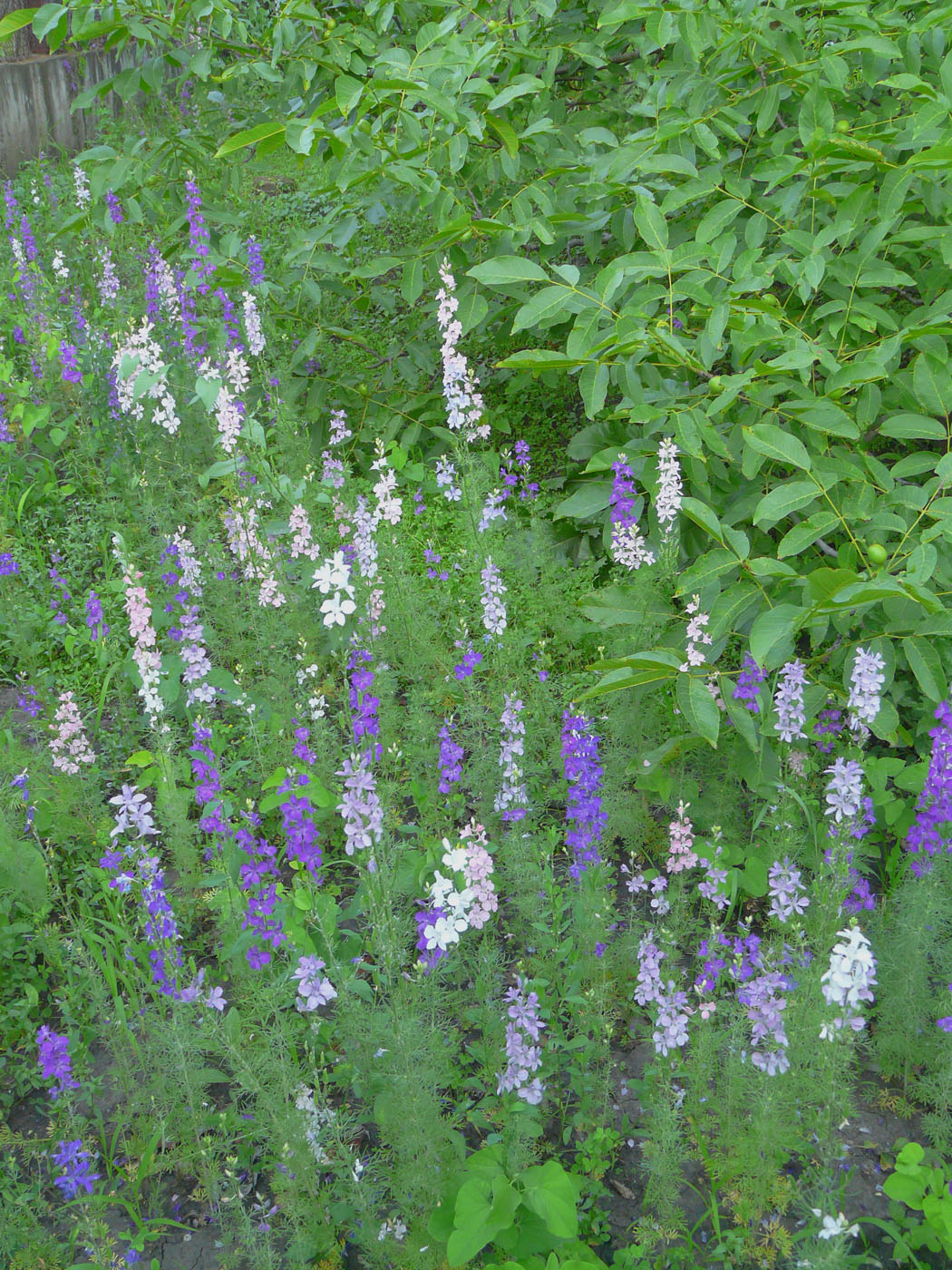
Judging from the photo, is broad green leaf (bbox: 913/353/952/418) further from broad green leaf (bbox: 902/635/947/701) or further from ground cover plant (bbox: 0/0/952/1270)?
broad green leaf (bbox: 902/635/947/701)

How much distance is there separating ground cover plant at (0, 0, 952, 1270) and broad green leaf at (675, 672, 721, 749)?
0.5 inches

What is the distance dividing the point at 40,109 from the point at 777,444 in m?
9.52

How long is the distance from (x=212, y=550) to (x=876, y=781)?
111 inches

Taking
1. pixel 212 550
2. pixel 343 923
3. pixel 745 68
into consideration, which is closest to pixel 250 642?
pixel 212 550

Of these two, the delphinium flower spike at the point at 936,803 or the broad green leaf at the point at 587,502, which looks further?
the broad green leaf at the point at 587,502

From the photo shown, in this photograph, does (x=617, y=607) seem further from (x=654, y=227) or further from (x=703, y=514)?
(x=654, y=227)

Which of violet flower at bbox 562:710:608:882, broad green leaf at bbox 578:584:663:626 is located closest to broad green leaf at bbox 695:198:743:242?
broad green leaf at bbox 578:584:663:626

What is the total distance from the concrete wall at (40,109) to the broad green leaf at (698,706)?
8.80 metres

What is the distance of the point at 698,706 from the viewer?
2.55m

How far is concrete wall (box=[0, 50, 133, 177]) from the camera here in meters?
9.01

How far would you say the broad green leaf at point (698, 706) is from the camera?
2.51 metres

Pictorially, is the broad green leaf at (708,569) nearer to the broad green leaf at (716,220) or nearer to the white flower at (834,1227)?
the broad green leaf at (716,220)

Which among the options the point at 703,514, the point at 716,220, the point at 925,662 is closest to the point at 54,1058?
the point at 703,514

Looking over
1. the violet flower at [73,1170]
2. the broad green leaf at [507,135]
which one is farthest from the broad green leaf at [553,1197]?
the broad green leaf at [507,135]
